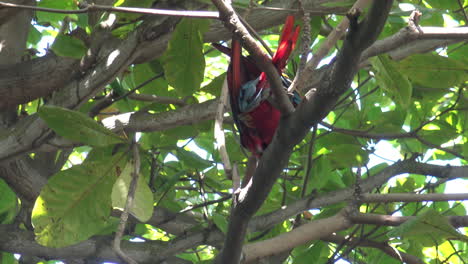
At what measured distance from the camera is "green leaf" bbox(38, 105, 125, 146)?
192 centimetres

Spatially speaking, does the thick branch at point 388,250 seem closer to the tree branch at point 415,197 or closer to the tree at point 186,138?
the tree at point 186,138

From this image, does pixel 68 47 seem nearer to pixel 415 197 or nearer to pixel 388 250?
pixel 415 197

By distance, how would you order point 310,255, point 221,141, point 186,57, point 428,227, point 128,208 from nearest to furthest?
point 221,141, point 128,208, point 428,227, point 186,57, point 310,255

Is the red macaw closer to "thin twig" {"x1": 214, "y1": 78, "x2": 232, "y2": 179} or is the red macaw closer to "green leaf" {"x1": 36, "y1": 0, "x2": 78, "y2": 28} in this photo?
"thin twig" {"x1": 214, "y1": 78, "x2": 232, "y2": 179}

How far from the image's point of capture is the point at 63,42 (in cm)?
239

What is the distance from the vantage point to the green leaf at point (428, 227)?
1.99 metres

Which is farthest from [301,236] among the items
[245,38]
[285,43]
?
[245,38]

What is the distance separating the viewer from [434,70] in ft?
7.57

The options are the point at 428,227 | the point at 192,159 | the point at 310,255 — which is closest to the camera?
the point at 428,227

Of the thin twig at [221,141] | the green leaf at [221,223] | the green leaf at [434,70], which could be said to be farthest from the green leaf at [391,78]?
the green leaf at [221,223]

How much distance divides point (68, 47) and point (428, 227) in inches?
53.5

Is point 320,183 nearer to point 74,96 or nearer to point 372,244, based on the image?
point 372,244

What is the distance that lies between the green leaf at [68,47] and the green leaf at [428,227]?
4.06 feet

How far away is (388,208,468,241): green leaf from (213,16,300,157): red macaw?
491 millimetres
